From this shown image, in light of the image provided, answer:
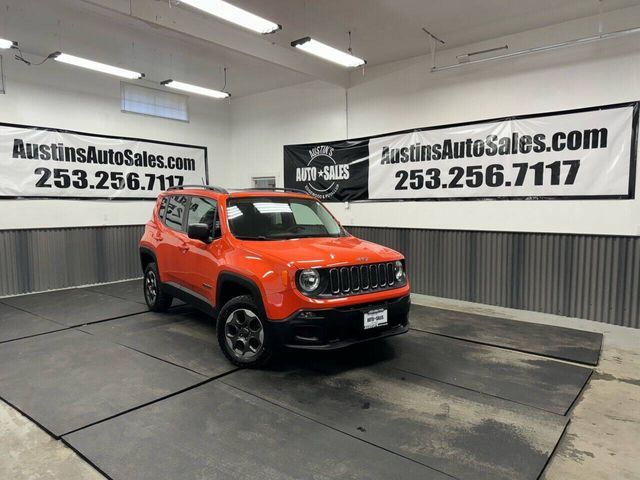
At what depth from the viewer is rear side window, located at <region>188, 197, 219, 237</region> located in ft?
15.8

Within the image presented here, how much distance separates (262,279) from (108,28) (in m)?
5.18

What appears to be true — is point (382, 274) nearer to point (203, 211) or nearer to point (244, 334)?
point (244, 334)

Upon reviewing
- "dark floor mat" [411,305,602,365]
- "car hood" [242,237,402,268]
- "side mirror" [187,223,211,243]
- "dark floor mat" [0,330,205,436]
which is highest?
"side mirror" [187,223,211,243]

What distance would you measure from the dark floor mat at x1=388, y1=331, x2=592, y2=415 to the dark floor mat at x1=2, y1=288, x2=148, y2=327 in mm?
4108

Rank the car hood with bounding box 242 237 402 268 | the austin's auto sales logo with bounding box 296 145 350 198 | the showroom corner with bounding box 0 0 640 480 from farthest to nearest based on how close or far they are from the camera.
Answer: the austin's auto sales logo with bounding box 296 145 350 198
the car hood with bounding box 242 237 402 268
the showroom corner with bounding box 0 0 640 480

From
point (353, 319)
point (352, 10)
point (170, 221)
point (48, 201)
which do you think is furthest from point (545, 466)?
point (48, 201)

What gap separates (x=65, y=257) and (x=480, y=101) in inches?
318

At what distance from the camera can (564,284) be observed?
628 centimetres

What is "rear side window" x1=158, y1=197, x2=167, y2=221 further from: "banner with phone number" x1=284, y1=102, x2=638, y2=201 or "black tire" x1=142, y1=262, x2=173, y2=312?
"banner with phone number" x1=284, y1=102, x2=638, y2=201

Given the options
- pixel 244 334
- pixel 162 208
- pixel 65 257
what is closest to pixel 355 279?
pixel 244 334

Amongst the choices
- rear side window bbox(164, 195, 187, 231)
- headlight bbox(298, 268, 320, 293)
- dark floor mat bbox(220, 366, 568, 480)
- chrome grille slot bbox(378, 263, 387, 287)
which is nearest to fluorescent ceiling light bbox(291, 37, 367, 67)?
rear side window bbox(164, 195, 187, 231)

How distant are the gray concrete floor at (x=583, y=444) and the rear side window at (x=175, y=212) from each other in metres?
2.70

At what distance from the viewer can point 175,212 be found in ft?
18.6

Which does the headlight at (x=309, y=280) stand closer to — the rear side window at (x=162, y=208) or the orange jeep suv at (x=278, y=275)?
the orange jeep suv at (x=278, y=275)
